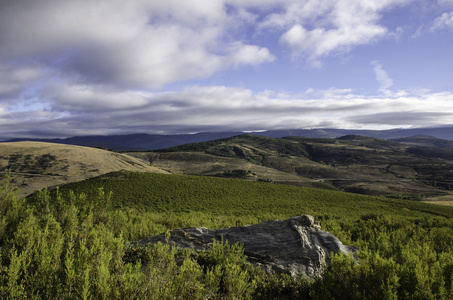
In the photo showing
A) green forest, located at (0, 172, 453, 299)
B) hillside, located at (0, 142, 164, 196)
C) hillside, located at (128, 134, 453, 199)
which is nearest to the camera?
green forest, located at (0, 172, 453, 299)

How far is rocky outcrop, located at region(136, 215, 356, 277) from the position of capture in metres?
7.56

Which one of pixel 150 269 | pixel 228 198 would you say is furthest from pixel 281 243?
pixel 228 198

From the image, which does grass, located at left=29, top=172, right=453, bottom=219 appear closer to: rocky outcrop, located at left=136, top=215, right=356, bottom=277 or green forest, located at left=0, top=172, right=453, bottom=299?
rocky outcrop, located at left=136, top=215, right=356, bottom=277

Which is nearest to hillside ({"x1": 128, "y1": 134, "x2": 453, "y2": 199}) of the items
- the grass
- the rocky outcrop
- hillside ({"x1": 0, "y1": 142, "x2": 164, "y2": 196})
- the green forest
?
hillside ({"x1": 0, "y1": 142, "x2": 164, "y2": 196})

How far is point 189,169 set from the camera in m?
113

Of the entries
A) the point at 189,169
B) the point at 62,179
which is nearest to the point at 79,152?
the point at 62,179

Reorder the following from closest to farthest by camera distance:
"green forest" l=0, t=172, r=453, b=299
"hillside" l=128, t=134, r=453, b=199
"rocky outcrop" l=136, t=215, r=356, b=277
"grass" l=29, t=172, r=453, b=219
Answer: "green forest" l=0, t=172, r=453, b=299, "rocky outcrop" l=136, t=215, r=356, b=277, "grass" l=29, t=172, r=453, b=219, "hillside" l=128, t=134, r=453, b=199

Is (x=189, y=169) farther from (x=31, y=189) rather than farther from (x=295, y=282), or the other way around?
(x=295, y=282)

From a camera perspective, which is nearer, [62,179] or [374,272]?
[374,272]

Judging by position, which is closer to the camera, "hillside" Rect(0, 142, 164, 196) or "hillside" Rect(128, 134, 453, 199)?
"hillside" Rect(0, 142, 164, 196)

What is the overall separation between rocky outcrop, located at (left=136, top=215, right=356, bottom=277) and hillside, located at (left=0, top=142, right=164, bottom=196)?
5427 centimetres

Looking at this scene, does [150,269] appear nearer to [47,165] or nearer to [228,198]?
[228,198]

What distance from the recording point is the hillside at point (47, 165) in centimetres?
5337

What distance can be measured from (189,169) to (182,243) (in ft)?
345
